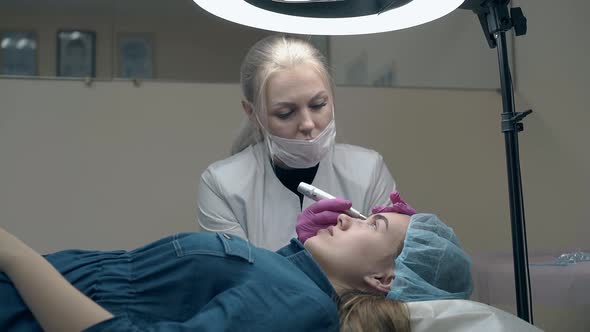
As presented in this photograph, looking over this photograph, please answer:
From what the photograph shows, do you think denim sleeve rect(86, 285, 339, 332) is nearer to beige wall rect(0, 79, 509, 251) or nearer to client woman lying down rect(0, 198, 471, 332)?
client woman lying down rect(0, 198, 471, 332)

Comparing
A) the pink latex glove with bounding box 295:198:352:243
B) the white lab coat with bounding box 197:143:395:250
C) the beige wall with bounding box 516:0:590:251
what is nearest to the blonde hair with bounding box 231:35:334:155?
the white lab coat with bounding box 197:143:395:250

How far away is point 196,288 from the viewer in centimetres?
104

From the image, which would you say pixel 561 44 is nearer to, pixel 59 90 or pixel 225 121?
pixel 225 121

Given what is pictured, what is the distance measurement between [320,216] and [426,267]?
267mm

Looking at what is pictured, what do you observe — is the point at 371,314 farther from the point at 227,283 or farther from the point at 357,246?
the point at 227,283

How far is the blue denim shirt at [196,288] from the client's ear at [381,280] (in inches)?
6.2

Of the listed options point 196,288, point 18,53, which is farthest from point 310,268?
point 18,53

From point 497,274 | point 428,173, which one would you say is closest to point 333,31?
point 497,274

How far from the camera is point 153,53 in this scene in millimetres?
2236

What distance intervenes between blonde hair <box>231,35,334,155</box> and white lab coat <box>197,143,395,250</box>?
0.14 metres

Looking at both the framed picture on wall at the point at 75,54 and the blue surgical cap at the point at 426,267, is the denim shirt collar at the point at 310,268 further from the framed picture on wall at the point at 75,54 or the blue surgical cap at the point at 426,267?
the framed picture on wall at the point at 75,54

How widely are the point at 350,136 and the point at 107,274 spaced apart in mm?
1511

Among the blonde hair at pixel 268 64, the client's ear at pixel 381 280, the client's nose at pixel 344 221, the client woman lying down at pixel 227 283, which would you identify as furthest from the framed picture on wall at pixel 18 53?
the client's ear at pixel 381 280

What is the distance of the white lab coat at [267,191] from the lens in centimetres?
166
